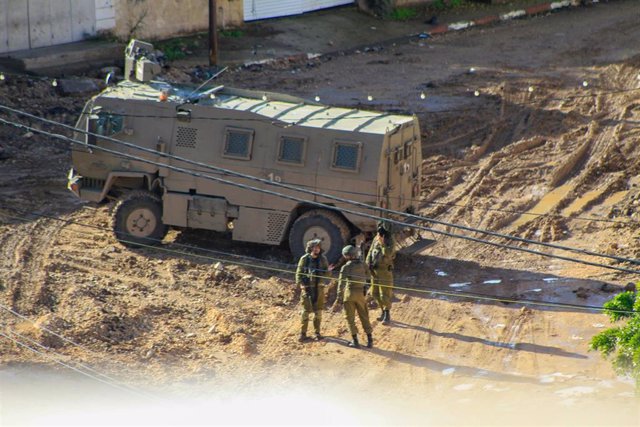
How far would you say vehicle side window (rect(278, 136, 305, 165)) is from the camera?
18609 millimetres

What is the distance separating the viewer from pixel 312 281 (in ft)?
53.6

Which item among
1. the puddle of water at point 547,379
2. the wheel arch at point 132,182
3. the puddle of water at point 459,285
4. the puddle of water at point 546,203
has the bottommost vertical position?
the puddle of water at point 547,379

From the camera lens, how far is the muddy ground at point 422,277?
50.0 ft

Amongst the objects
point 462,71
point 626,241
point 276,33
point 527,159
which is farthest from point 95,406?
point 276,33

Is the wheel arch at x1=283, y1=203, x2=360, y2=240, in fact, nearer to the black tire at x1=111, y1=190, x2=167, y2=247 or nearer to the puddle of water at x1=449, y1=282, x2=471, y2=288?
the puddle of water at x1=449, y1=282, x2=471, y2=288

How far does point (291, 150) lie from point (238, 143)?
35.3 inches

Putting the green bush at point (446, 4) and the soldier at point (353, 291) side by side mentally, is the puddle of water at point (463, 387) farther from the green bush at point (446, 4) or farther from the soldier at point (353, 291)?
the green bush at point (446, 4)

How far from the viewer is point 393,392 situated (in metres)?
14.9

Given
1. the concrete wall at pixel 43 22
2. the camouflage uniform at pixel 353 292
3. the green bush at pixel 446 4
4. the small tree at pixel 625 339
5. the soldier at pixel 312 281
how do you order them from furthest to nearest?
the green bush at pixel 446 4 → the concrete wall at pixel 43 22 → the soldier at pixel 312 281 → the camouflage uniform at pixel 353 292 → the small tree at pixel 625 339

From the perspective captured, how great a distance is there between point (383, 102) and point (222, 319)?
12018 mm

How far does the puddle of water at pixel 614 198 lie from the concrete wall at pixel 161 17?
14.9 meters

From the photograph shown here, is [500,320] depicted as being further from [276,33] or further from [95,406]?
[276,33]

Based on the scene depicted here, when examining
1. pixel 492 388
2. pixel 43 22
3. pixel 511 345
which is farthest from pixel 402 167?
pixel 43 22

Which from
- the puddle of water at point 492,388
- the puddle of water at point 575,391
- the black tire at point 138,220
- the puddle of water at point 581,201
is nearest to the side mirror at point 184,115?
the black tire at point 138,220
